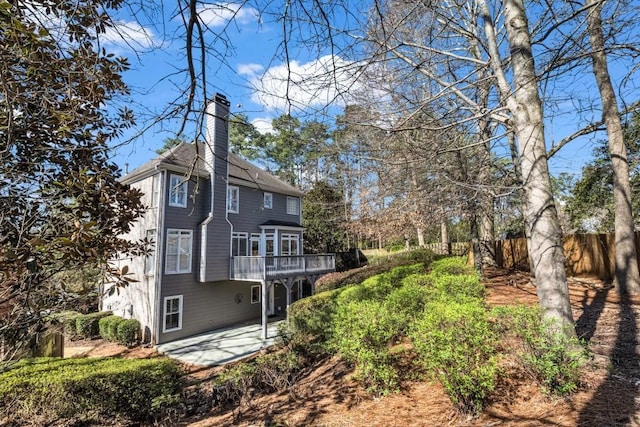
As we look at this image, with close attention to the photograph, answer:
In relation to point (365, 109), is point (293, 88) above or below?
below

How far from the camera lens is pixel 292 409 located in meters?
3.93

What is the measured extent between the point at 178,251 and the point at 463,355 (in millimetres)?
12024

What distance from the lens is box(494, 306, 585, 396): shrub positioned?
276cm

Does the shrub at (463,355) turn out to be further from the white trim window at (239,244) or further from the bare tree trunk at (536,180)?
the white trim window at (239,244)

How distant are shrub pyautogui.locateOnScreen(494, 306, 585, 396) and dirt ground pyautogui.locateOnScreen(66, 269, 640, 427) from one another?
0.12m

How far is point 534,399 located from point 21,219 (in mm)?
4850

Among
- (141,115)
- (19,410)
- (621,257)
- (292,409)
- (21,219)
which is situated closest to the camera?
(141,115)

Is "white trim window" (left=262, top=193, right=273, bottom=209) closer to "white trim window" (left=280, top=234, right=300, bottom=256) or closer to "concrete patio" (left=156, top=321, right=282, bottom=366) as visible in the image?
"white trim window" (left=280, top=234, right=300, bottom=256)

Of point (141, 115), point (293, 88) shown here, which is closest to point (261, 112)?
point (293, 88)

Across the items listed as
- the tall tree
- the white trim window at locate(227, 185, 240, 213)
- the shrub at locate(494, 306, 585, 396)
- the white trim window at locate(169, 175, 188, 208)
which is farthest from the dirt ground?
the tall tree

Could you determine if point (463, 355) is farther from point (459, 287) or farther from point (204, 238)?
point (204, 238)

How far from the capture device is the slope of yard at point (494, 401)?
8.36ft

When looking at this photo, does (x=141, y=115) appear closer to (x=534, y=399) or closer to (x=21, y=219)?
(x=21, y=219)

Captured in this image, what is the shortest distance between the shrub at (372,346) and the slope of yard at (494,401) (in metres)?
0.17
